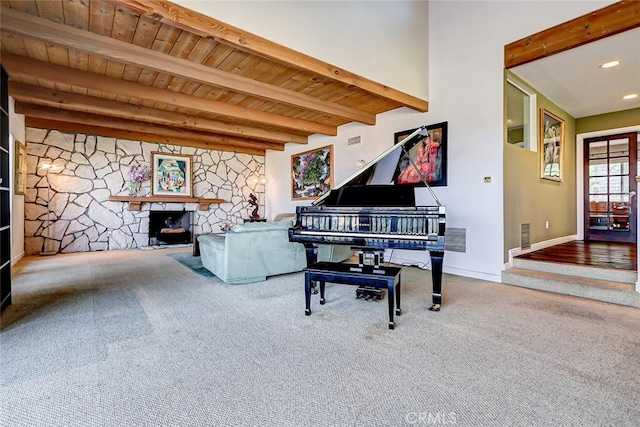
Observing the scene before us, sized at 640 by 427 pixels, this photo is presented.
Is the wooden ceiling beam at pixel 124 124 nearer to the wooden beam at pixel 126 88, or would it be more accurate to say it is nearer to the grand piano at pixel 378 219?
the wooden beam at pixel 126 88

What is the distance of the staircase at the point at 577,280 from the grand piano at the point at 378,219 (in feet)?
5.28

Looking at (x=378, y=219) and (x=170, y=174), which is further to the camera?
(x=170, y=174)

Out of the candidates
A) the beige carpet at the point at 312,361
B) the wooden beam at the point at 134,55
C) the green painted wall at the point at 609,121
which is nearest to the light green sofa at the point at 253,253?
the beige carpet at the point at 312,361

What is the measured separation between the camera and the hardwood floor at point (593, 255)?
146 inches

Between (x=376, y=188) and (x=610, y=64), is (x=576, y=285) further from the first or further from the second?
(x=610, y=64)

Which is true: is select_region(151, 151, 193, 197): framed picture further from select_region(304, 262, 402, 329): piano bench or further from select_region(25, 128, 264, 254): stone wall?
select_region(304, 262, 402, 329): piano bench

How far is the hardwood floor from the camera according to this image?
3.71 meters

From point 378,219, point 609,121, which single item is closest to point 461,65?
point 378,219

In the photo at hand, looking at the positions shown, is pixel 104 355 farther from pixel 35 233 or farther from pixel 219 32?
pixel 35 233

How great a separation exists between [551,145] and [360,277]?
4709mm

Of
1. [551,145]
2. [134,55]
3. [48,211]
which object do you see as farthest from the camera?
[48,211]

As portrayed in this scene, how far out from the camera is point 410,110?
16.4 ft

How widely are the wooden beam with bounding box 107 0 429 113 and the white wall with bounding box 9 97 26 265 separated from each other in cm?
403

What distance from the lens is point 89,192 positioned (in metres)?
6.68
